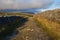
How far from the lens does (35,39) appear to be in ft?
85.2

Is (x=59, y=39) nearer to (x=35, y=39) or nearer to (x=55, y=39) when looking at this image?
(x=55, y=39)

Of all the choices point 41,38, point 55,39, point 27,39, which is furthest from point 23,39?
point 55,39

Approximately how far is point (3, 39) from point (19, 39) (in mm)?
2150

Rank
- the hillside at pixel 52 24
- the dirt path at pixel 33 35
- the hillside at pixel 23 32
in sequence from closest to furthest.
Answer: the dirt path at pixel 33 35 → the hillside at pixel 23 32 → the hillside at pixel 52 24

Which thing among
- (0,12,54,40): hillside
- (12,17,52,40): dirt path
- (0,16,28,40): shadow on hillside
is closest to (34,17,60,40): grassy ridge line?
(0,12,54,40): hillside

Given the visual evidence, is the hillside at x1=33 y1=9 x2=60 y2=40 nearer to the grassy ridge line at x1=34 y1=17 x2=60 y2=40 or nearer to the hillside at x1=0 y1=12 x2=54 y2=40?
the grassy ridge line at x1=34 y1=17 x2=60 y2=40

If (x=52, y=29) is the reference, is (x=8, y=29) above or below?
below

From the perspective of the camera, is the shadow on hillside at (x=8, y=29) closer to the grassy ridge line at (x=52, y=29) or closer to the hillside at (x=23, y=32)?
the hillside at (x=23, y=32)

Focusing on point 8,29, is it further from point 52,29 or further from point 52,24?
point 52,24

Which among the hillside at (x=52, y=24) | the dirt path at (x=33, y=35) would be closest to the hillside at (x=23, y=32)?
the dirt path at (x=33, y=35)

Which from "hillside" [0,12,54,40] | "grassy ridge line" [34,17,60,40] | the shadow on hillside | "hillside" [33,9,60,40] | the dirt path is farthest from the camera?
the shadow on hillside

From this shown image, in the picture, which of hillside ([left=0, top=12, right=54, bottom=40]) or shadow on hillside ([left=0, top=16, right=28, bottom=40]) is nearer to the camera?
hillside ([left=0, top=12, right=54, bottom=40])

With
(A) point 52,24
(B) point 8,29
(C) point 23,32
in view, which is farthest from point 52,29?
(B) point 8,29

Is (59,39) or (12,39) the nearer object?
(59,39)
